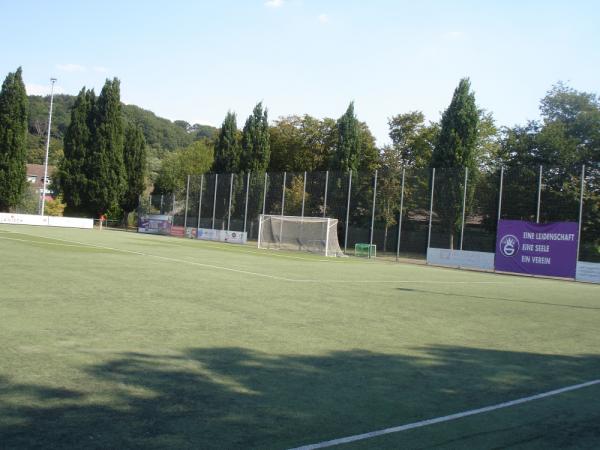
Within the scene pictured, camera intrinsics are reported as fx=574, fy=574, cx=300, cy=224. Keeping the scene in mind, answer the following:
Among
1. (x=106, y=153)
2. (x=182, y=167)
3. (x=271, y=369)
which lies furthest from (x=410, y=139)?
(x=271, y=369)

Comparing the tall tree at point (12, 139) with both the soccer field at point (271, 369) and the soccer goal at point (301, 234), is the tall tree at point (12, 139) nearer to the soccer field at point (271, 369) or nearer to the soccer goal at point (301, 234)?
the soccer goal at point (301, 234)

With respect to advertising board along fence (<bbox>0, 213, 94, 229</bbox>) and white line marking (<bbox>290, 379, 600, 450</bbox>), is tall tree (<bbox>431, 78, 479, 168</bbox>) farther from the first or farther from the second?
white line marking (<bbox>290, 379, 600, 450</bbox>)

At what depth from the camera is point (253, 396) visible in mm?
5195

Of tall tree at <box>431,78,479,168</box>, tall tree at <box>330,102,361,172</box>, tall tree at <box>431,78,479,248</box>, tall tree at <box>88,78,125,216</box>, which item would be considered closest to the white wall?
tall tree at <box>431,78,479,248</box>

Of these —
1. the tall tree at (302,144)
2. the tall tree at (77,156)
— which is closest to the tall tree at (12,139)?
the tall tree at (77,156)

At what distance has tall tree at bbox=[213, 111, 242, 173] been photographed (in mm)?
61469

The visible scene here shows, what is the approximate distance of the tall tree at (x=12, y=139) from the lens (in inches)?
2224

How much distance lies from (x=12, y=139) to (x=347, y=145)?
109 feet

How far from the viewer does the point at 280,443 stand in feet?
13.4

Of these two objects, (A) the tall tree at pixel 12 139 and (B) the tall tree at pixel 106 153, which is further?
(B) the tall tree at pixel 106 153

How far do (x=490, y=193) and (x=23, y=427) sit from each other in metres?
34.6

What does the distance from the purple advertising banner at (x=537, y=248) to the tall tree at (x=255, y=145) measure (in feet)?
110

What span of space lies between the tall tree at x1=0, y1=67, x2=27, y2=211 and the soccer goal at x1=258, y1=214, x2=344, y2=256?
97.0 ft

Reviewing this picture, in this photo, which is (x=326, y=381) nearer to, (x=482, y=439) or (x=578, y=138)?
(x=482, y=439)
